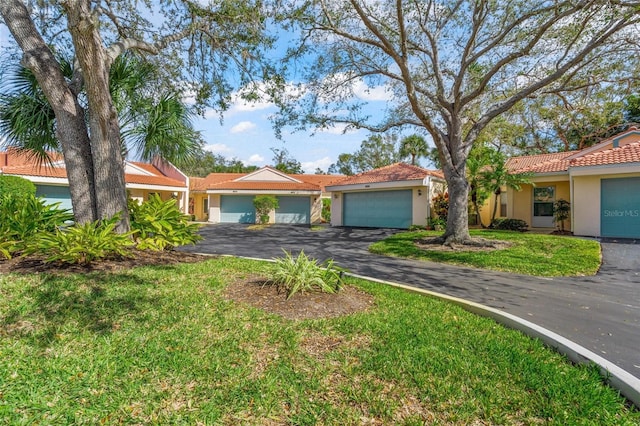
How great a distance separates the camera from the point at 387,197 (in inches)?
832

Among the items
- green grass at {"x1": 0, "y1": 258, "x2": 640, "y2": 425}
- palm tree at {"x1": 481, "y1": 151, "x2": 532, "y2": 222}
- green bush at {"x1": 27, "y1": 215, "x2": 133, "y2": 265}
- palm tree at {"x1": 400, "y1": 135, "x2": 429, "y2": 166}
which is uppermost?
palm tree at {"x1": 400, "y1": 135, "x2": 429, "y2": 166}

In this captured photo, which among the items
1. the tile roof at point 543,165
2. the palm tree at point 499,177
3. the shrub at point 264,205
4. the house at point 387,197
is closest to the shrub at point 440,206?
the house at point 387,197

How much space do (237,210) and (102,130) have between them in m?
22.3

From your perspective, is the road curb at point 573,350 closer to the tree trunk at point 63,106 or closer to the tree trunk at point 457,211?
the tree trunk at point 457,211

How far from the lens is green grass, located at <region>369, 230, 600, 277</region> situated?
841 centimetres

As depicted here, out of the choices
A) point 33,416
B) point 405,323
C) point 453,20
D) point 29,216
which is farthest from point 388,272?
point 453,20

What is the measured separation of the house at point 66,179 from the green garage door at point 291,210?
27.0 ft

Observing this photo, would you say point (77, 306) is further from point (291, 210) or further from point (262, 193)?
point (291, 210)

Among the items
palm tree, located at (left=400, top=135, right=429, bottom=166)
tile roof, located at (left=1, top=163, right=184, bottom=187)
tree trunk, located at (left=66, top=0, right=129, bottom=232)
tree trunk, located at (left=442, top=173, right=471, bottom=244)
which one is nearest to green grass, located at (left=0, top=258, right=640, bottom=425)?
tree trunk, located at (left=66, top=0, right=129, bottom=232)

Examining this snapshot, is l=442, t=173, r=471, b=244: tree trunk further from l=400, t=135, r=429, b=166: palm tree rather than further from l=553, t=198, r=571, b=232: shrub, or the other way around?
l=400, t=135, r=429, b=166: palm tree

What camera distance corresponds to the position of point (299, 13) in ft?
33.1

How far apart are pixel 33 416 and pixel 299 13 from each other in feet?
35.7

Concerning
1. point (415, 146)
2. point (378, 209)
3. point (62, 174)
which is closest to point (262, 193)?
point (378, 209)

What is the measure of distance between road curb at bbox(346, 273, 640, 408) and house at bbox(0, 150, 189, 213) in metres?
13.9
